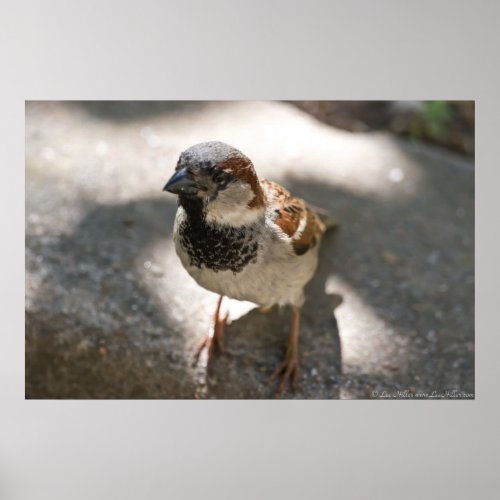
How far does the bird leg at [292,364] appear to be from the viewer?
2.69 m

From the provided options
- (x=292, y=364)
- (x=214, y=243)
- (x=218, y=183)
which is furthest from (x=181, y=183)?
(x=292, y=364)

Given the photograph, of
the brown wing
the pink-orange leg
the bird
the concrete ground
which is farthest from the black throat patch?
the concrete ground

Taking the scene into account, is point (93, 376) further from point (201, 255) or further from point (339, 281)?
point (339, 281)

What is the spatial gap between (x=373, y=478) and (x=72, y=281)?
1.66 meters

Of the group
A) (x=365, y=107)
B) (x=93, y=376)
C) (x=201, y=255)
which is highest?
(x=365, y=107)

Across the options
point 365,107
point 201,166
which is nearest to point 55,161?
point 201,166

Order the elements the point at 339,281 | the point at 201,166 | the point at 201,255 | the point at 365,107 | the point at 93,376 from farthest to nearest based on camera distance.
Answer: the point at 365,107 < the point at 339,281 < the point at 93,376 < the point at 201,255 < the point at 201,166

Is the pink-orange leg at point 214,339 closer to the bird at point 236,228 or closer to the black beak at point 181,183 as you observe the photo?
the bird at point 236,228

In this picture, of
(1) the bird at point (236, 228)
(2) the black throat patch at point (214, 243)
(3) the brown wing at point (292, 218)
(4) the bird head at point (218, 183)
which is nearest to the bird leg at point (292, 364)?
(1) the bird at point (236, 228)

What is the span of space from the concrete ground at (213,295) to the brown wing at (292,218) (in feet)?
1.75

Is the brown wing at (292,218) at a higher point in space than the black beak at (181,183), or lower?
lower

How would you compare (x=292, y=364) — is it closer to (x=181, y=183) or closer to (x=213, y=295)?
(x=213, y=295)
